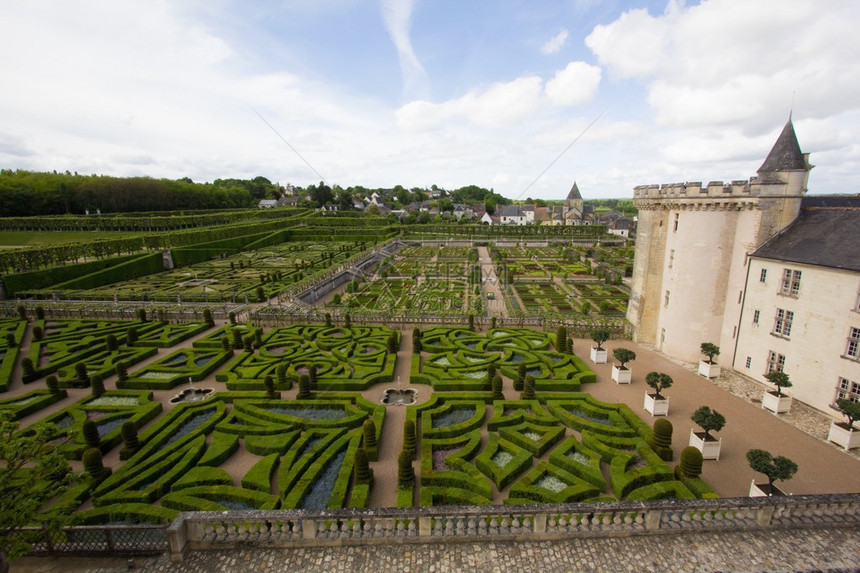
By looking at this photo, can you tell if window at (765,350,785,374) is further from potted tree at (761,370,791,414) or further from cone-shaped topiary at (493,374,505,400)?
cone-shaped topiary at (493,374,505,400)

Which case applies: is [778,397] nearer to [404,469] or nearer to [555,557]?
[555,557]

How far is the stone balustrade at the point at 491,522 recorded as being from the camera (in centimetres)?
1193

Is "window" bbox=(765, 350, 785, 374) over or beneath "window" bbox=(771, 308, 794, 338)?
beneath

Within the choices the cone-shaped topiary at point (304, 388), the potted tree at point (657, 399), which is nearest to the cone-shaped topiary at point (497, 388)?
the potted tree at point (657, 399)

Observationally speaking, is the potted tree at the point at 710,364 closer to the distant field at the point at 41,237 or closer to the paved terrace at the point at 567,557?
the paved terrace at the point at 567,557

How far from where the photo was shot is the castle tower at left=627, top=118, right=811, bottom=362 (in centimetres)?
2350

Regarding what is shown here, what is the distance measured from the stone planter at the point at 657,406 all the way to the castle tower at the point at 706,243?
8586 millimetres

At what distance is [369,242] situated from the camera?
3484 inches

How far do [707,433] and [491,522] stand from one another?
11782 millimetres

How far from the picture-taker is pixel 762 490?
14477 millimetres

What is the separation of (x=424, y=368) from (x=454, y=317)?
30.5ft

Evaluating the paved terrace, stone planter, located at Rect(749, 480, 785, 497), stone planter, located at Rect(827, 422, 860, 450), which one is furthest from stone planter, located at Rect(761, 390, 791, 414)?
the paved terrace

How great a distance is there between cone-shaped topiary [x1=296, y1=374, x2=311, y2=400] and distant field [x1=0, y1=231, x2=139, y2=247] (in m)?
66.8

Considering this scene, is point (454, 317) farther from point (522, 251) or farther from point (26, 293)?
point (522, 251)
